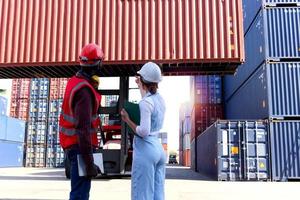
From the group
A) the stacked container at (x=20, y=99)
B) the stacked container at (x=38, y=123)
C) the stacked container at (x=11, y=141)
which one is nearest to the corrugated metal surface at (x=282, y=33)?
the stacked container at (x=11, y=141)

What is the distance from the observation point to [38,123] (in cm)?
3409

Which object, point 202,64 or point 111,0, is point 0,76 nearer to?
point 111,0

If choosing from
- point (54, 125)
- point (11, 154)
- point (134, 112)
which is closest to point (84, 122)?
point (134, 112)

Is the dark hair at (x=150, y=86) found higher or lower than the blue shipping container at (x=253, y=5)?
lower

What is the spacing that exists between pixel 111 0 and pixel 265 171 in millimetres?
8386

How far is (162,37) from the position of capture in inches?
480

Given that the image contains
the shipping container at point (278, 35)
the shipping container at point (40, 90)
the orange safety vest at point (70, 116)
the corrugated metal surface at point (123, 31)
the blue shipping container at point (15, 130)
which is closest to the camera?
the orange safety vest at point (70, 116)

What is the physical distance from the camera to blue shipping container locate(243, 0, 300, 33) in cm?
1501

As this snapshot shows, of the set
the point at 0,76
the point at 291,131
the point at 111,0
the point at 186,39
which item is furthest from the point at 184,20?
the point at 0,76

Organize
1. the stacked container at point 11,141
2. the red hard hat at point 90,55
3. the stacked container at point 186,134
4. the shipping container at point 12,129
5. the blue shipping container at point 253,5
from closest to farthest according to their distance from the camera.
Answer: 1. the red hard hat at point 90,55
2. the blue shipping container at point 253,5
3. the shipping container at point 12,129
4. the stacked container at point 11,141
5. the stacked container at point 186,134

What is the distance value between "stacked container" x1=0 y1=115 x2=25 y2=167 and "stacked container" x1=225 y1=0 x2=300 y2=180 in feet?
71.0

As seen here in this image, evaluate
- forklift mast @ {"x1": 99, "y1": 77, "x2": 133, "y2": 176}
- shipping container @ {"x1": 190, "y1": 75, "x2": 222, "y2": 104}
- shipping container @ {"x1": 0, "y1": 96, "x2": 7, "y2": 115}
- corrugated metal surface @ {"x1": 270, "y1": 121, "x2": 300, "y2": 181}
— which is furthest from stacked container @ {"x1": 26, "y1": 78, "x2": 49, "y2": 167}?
corrugated metal surface @ {"x1": 270, "y1": 121, "x2": 300, "y2": 181}

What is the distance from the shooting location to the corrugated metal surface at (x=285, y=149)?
13.9 metres

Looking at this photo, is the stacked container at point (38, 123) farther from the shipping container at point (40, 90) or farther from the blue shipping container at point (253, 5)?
the blue shipping container at point (253, 5)
